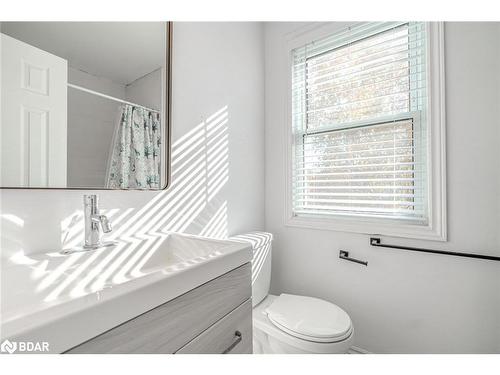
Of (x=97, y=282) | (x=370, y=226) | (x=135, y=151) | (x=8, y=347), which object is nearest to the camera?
(x=8, y=347)

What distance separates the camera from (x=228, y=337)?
0.78m

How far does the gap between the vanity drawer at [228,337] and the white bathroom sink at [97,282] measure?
15cm

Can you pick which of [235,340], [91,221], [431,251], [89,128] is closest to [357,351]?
[431,251]

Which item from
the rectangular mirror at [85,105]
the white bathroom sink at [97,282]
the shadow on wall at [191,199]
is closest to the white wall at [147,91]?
the rectangular mirror at [85,105]

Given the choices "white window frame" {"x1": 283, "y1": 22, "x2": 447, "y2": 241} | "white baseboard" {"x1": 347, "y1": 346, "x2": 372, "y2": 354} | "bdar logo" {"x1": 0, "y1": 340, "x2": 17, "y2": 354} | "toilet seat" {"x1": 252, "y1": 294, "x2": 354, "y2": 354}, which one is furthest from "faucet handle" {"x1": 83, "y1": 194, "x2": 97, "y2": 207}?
"white baseboard" {"x1": 347, "y1": 346, "x2": 372, "y2": 354}

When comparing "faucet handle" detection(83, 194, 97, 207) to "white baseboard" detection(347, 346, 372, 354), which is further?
"white baseboard" detection(347, 346, 372, 354)

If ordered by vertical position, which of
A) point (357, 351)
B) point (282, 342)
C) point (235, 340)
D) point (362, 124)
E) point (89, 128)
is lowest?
point (357, 351)

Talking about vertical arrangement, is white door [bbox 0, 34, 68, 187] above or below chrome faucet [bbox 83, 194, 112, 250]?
above

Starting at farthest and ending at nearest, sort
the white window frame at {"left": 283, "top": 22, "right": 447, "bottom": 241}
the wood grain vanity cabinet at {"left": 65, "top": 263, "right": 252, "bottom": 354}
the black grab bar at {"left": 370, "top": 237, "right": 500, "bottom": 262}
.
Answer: the white window frame at {"left": 283, "top": 22, "right": 447, "bottom": 241} < the black grab bar at {"left": 370, "top": 237, "right": 500, "bottom": 262} < the wood grain vanity cabinet at {"left": 65, "top": 263, "right": 252, "bottom": 354}

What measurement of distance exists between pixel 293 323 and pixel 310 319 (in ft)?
0.30

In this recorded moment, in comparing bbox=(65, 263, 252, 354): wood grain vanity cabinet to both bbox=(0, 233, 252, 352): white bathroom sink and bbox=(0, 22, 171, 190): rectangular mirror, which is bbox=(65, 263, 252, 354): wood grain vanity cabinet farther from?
bbox=(0, 22, 171, 190): rectangular mirror

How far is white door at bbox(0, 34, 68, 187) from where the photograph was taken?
29.5 inches

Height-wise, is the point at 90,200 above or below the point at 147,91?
below

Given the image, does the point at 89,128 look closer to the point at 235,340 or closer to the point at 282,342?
the point at 235,340
